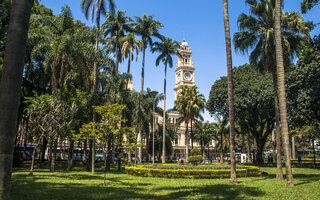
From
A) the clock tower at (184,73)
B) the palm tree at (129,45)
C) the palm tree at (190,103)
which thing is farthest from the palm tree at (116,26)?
the clock tower at (184,73)

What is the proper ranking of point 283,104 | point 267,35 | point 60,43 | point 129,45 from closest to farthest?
point 283,104 → point 267,35 → point 60,43 → point 129,45

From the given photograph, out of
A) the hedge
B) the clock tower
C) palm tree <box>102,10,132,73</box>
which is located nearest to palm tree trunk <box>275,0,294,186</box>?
the hedge

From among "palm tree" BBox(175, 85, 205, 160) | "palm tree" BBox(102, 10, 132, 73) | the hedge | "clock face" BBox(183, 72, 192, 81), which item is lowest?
the hedge

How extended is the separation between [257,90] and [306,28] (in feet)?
50.9

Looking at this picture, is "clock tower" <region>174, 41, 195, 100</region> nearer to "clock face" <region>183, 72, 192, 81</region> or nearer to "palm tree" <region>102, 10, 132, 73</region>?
"clock face" <region>183, 72, 192, 81</region>

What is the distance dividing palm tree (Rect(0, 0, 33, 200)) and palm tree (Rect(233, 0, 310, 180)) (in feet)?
52.8

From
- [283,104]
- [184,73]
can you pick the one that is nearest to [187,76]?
[184,73]

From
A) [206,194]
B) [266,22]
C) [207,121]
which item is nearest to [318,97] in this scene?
[266,22]

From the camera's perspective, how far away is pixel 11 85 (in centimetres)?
518

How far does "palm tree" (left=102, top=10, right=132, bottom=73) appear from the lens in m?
30.1

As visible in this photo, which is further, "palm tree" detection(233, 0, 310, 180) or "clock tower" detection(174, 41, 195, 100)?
"clock tower" detection(174, 41, 195, 100)

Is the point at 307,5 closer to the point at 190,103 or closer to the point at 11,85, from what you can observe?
the point at 11,85

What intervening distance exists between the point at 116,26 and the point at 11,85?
89.4 ft

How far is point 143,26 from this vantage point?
35594mm
